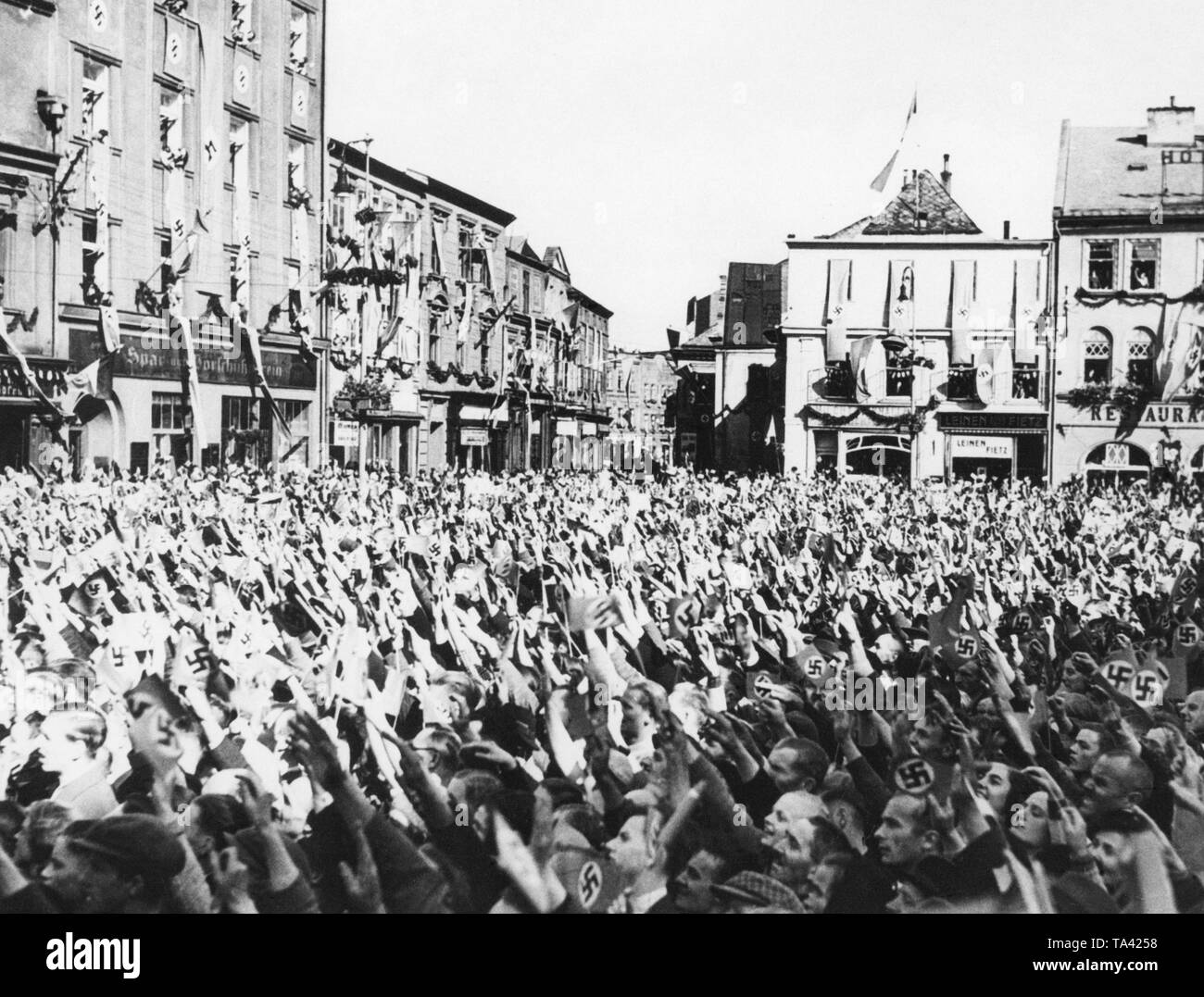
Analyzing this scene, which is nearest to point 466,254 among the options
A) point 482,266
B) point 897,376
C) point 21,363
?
point 482,266

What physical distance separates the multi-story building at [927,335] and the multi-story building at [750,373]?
0.15 m

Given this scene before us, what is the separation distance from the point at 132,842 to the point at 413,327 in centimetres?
670

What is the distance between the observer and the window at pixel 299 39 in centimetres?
693

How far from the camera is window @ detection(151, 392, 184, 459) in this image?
8.65m

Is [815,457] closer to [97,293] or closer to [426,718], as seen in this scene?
[97,293]

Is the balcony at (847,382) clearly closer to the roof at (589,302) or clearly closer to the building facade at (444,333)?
the building facade at (444,333)

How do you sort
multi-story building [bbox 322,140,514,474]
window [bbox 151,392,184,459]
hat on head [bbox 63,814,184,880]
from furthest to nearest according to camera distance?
multi-story building [bbox 322,140,514,474] < window [bbox 151,392,184,459] < hat on head [bbox 63,814,184,880]

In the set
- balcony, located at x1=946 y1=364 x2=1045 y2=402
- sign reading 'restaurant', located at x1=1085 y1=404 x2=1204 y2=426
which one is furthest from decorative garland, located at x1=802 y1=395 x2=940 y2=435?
sign reading 'restaurant', located at x1=1085 y1=404 x2=1204 y2=426

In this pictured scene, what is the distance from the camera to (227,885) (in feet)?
13.8

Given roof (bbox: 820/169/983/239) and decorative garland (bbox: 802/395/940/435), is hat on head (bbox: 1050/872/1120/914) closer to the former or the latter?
roof (bbox: 820/169/983/239)

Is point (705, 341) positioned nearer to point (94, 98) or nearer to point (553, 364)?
point (553, 364)

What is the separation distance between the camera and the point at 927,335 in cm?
871

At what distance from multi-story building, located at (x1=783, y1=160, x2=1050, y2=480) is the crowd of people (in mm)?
2437

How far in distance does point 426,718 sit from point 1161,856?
2743 millimetres
